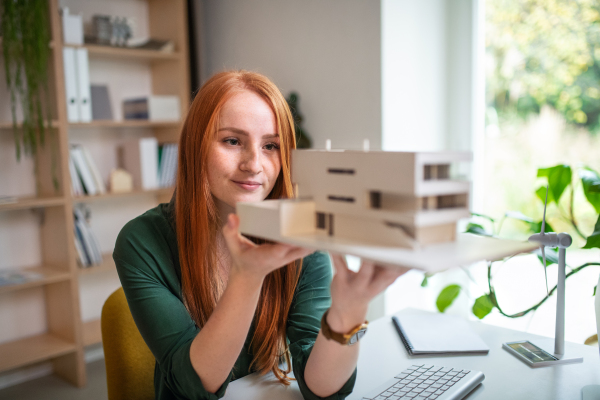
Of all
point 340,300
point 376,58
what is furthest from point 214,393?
point 376,58

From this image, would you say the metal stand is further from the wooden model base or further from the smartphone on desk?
the wooden model base

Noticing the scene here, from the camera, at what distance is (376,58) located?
2312mm

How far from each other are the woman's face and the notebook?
0.58m

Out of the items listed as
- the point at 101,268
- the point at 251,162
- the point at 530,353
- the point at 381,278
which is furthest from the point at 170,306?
the point at 101,268

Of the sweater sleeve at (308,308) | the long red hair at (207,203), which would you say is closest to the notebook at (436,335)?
the sweater sleeve at (308,308)

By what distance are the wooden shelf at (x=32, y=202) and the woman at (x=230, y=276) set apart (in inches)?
56.1

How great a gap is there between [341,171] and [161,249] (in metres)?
0.58

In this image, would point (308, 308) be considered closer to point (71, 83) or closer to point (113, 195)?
point (113, 195)

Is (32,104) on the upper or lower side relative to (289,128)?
upper

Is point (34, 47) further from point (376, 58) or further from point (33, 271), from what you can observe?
point (376, 58)

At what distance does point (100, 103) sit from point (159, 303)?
208cm

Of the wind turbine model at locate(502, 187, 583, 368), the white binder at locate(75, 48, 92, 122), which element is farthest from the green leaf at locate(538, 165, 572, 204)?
the white binder at locate(75, 48, 92, 122)

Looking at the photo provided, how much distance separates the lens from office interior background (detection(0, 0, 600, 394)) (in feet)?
7.27

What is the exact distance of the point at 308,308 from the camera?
1.31 metres
